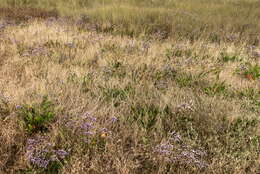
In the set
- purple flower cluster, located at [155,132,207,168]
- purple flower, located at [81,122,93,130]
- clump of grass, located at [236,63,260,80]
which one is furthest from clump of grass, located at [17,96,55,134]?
clump of grass, located at [236,63,260,80]

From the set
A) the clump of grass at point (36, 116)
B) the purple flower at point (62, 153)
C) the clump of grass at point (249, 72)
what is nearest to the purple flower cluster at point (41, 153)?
the purple flower at point (62, 153)

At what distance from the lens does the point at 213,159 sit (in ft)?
6.66

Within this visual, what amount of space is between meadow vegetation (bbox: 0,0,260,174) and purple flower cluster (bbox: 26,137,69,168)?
1 centimetres

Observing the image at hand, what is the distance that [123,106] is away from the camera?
2.81 m

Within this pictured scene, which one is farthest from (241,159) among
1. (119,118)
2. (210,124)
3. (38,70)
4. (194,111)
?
(38,70)

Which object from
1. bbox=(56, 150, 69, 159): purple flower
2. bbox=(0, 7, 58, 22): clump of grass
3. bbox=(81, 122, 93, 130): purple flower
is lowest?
bbox=(56, 150, 69, 159): purple flower

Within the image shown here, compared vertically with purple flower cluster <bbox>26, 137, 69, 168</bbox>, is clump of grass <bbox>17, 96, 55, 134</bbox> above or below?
above

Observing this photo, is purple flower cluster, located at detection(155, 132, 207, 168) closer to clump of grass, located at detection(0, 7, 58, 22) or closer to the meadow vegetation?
the meadow vegetation

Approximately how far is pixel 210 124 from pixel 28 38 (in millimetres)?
4604

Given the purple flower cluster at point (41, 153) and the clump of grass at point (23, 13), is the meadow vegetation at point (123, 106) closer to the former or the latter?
the purple flower cluster at point (41, 153)

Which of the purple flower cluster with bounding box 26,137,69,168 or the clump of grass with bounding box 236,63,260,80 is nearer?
the purple flower cluster with bounding box 26,137,69,168

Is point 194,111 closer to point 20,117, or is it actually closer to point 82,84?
point 82,84

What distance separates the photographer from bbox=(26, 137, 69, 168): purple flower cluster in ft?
6.15

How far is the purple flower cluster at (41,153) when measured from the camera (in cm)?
187
